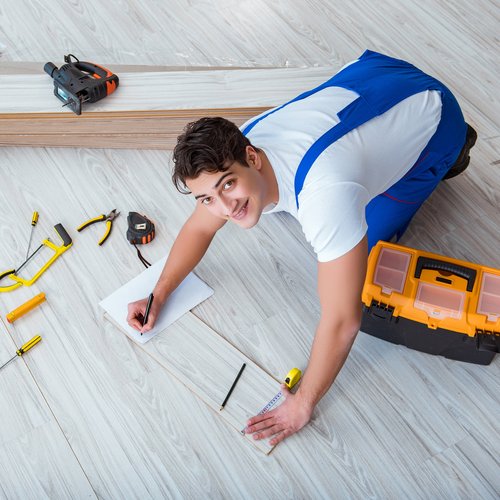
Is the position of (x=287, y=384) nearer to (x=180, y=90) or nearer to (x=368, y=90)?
(x=368, y=90)

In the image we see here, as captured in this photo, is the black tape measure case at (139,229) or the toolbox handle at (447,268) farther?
the black tape measure case at (139,229)

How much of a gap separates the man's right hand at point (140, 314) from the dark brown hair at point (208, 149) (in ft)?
2.11

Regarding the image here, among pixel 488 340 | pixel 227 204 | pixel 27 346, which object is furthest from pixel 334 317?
pixel 27 346

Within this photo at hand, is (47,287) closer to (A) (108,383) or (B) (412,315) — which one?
(A) (108,383)

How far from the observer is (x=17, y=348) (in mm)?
2139

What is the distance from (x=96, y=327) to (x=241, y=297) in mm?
529

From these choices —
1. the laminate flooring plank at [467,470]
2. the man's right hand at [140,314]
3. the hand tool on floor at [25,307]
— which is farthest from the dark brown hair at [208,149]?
the laminate flooring plank at [467,470]

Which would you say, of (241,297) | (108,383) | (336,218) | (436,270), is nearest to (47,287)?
(108,383)

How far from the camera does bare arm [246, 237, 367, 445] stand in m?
1.65

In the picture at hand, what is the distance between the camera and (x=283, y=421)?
1935 millimetres

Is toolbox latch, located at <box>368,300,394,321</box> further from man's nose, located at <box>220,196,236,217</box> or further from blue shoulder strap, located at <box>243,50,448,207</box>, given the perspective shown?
man's nose, located at <box>220,196,236,217</box>

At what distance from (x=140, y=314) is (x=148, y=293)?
0.12 metres

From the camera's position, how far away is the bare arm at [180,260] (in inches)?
82.5

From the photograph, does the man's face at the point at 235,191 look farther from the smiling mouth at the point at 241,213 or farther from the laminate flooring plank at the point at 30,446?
the laminate flooring plank at the point at 30,446
